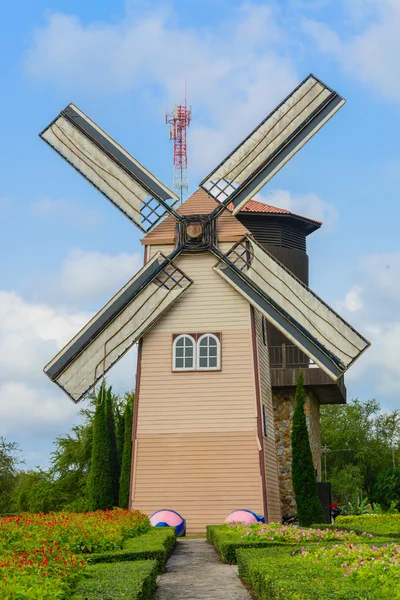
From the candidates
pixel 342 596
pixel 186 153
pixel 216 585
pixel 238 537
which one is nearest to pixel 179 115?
pixel 186 153

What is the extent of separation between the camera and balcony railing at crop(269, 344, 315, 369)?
26.8 metres

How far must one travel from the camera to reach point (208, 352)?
65.5 feet

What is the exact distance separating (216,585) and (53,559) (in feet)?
7.74

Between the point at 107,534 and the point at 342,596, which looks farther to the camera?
the point at 107,534

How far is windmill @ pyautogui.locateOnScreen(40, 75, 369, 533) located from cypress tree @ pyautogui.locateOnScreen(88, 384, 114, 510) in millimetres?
2480

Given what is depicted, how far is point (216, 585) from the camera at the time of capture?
11164 millimetres

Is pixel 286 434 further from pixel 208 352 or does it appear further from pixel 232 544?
pixel 232 544

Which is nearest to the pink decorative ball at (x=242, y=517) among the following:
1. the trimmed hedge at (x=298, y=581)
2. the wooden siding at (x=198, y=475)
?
the wooden siding at (x=198, y=475)

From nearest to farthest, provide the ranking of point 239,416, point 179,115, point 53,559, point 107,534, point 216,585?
point 53,559 < point 216,585 < point 107,534 < point 239,416 < point 179,115

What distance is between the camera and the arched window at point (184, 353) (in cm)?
2000

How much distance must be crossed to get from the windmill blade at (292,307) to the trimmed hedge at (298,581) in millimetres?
7876

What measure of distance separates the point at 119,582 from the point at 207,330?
11.6 metres

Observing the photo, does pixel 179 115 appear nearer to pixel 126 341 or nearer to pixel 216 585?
pixel 126 341

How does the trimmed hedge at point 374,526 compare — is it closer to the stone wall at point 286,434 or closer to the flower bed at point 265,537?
the flower bed at point 265,537
